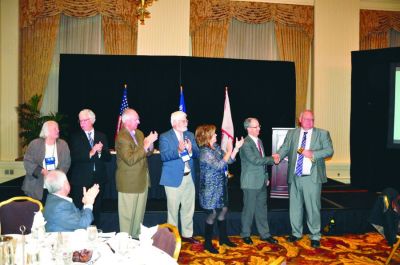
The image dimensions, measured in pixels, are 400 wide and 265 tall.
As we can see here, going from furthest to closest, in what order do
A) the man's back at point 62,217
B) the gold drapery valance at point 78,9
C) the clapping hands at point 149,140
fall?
the gold drapery valance at point 78,9 < the clapping hands at point 149,140 < the man's back at point 62,217

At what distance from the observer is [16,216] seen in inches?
141

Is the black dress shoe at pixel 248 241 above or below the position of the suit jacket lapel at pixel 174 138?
below

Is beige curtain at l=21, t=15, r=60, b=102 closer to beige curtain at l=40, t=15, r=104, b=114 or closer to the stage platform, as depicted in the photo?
beige curtain at l=40, t=15, r=104, b=114

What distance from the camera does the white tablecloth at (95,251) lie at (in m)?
2.34

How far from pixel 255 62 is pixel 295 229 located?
4381mm

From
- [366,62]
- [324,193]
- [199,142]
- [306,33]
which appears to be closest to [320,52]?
[306,33]

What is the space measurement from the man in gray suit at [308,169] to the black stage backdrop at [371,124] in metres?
3.10

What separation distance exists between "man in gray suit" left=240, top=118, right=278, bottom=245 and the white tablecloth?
244 cm

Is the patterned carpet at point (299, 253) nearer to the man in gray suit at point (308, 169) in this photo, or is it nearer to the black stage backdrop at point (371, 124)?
the man in gray suit at point (308, 169)

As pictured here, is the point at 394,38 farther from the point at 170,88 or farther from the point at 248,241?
the point at 248,241

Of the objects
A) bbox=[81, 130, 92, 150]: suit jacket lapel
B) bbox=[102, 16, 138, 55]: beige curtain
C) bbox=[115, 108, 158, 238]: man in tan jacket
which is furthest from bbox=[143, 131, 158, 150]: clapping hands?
bbox=[102, 16, 138, 55]: beige curtain

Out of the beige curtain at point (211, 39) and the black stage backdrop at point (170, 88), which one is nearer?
the black stage backdrop at point (170, 88)

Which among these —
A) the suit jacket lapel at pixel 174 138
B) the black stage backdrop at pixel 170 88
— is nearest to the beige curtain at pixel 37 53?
the black stage backdrop at pixel 170 88

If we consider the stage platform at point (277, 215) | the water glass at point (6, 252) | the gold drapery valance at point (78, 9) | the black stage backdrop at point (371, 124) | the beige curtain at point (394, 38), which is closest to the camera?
the water glass at point (6, 252)
